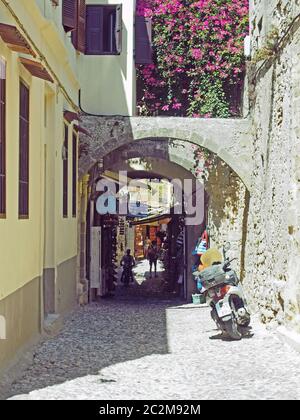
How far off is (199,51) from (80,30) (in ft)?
8.88

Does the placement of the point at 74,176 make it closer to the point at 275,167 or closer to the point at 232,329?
the point at 275,167

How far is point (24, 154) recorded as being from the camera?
7.77m

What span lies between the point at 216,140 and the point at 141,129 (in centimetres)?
135

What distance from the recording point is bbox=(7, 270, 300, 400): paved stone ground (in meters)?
5.86

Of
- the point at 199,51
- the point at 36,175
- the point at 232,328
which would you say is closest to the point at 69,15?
the point at 199,51

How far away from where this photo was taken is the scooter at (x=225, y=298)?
8945 millimetres

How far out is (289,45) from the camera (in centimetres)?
879

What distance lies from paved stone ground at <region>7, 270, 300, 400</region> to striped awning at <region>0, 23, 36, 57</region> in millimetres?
2958

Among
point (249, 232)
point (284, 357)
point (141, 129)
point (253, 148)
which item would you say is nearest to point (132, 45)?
point (141, 129)

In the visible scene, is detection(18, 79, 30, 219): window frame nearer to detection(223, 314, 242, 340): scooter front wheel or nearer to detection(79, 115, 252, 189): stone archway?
detection(223, 314, 242, 340): scooter front wheel

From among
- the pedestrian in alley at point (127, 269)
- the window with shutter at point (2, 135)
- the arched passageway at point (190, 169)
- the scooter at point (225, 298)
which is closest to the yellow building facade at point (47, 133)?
the window with shutter at point (2, 135)

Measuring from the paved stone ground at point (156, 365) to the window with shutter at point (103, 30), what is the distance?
5857 millimetres

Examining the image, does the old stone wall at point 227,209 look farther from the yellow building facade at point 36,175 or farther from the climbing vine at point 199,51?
the yellow building facade at point 36,175
